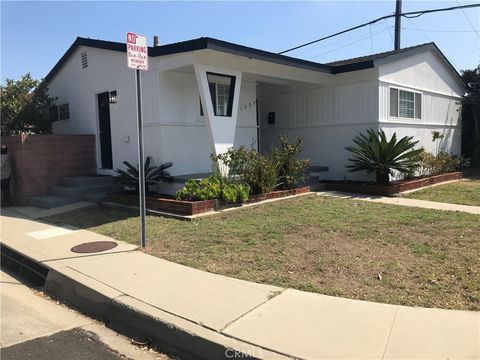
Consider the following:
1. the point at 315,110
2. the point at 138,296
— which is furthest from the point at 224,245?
the point at 315,110

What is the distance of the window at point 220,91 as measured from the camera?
1052cm

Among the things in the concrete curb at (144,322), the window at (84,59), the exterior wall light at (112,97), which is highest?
the window at (84,59)

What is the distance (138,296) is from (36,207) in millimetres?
7214

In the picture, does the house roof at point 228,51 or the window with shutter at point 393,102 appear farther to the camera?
the window with shutter at point 393,102

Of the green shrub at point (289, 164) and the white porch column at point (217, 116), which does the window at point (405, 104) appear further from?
the white porch column at point (217, 116)

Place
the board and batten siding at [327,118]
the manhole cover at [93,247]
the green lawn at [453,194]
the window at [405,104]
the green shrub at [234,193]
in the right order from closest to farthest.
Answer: the manhole cover at [93,247], the green shrub at [234,193], the green lawn at [453,194], the board and batten siding at [327,118], the window at [405,104]

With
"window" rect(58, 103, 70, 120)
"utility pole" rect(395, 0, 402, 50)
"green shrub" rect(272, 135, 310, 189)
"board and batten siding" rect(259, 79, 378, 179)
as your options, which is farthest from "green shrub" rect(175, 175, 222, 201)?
"utility pole" rect(395, 0, 402, 50)

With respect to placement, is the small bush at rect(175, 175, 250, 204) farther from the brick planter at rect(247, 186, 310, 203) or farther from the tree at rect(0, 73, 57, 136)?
the tree at rect(0, 73, 57, 136)

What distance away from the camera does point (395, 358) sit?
125 inches

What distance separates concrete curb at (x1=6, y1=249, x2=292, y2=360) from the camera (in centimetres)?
345

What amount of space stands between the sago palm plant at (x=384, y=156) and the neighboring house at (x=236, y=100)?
110 centimetres

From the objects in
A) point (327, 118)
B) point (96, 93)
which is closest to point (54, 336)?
point (96, 93)

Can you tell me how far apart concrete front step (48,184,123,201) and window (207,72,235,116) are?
328 centimetres

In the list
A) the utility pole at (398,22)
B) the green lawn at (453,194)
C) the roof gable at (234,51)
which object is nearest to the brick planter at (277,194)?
the green lawn at (453,194)
